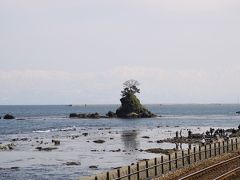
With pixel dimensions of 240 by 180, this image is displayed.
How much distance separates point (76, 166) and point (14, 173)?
7789 millimetres

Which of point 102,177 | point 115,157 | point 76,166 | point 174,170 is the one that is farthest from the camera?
point 115,157

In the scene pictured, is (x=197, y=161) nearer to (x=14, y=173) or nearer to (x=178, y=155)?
(x=178, y=155)

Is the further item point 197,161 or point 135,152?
point 135,152

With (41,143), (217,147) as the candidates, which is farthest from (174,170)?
(41,143)

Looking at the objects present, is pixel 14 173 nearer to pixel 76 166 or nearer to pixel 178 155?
pixel 76 166

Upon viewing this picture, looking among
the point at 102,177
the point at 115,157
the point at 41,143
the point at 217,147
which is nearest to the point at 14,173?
the point at 115,157

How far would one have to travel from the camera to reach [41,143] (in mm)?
89312

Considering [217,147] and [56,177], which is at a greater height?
[217,147]

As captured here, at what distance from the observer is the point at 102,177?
98.3 ft

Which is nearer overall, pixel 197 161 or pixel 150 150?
pixel 197 161

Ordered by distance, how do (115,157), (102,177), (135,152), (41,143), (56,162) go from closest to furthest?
(102,177), (56,162), (115,157), (135,152), (41,143)

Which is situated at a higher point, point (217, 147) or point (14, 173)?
point (217, 147)

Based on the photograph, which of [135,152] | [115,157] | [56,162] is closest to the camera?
[56,162]

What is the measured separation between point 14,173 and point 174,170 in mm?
22346
